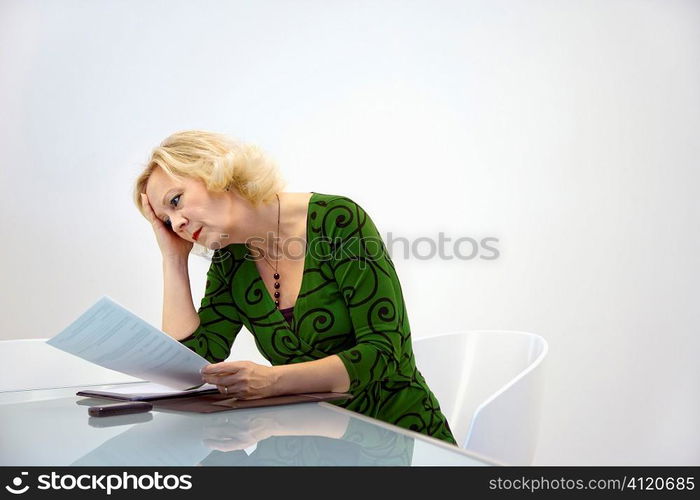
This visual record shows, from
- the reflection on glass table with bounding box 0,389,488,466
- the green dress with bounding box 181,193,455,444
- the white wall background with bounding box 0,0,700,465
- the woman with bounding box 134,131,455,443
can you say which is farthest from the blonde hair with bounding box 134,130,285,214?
the white wall background with bounding box 0,0,700,465

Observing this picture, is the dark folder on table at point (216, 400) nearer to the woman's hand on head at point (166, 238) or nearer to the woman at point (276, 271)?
the woman at point (276, 271)

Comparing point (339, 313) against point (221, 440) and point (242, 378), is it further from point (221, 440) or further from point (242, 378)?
point (221, 440)

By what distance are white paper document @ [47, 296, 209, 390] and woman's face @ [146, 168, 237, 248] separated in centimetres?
36

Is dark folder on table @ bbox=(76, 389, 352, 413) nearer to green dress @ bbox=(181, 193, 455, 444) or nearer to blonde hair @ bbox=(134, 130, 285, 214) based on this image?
green dress @ bbox=(181, 193, 455, 444)

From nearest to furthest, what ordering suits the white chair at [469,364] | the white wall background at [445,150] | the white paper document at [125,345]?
the white paper document at [125,345] → the white chair at [469,364] → the white wall background at [445,150]

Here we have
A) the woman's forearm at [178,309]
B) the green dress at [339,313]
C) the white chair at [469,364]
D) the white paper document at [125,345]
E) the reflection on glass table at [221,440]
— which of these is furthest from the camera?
the white chair at [469,364]

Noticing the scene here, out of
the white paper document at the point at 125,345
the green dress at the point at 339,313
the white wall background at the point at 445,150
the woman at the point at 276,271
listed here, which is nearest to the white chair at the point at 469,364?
the green dress at the point at 339,313

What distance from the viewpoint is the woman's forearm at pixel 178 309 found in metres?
1.66

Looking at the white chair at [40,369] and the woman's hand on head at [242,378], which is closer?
the woman's hand on head at [242,378]

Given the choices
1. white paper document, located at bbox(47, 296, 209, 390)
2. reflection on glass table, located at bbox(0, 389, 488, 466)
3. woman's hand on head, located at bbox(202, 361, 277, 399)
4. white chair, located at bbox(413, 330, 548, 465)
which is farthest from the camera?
white chair, located at bbox(413, 330, 548, 465)

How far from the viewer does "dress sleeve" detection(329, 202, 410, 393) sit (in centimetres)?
139

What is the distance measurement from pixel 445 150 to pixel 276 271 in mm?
1783
